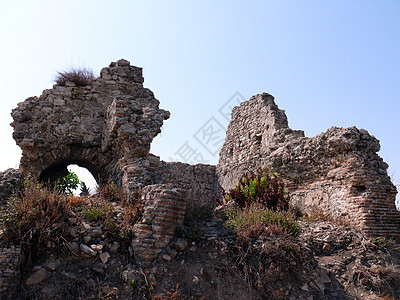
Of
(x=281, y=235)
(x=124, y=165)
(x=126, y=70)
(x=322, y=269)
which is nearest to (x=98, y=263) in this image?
(x=124, y=165)

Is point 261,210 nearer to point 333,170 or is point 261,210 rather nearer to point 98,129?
point 333,170

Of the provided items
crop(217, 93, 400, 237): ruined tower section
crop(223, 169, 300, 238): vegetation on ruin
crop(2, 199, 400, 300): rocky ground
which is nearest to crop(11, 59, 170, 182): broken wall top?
crop(2, 199, 400, 300): rocky ground

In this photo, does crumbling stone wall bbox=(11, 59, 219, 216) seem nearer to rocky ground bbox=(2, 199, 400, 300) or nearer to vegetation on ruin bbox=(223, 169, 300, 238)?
vegetation on ruin bbox=(223, 169, 300, 238)

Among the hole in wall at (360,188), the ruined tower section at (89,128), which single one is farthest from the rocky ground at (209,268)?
the ruined tower section at (89,128)

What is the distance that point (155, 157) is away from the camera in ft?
26.0

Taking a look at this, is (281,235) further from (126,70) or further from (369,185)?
(126,70)

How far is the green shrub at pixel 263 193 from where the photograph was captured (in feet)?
23.6

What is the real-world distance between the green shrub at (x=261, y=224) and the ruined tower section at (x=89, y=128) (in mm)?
2380

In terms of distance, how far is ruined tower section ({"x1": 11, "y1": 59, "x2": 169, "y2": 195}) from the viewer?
22.7 feet

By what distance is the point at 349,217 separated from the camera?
6289 millimetres

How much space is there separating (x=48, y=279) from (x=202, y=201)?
6.54 metres

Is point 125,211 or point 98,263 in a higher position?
point 125,211

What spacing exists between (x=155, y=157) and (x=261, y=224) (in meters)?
3.44

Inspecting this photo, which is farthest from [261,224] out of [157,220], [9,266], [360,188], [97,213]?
[9,266]
